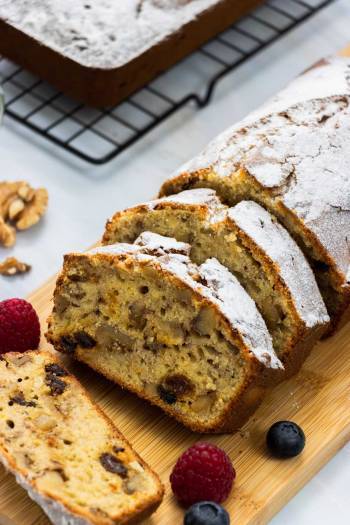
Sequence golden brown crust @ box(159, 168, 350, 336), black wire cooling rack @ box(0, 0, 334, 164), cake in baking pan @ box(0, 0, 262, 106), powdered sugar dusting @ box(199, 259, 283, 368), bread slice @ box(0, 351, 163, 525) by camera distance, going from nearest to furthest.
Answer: bread slice @ box(0, 351, 163, 525) < powdered sugar dusting @ box(199, 259, 283, 368) < golden brown crust @ box(159, 168, 350, 336) < cake in baking pan @ box(0, 0, 262, 106) < black wire cooling rack @ box(0, 0, 334, 164)

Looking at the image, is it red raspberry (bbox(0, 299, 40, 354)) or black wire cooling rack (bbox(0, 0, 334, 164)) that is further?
black wire cooling rack (bbox(0, 0, 334, 164))

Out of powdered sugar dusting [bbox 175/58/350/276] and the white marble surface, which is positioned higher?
powdered sugar dusting [bbox 175/58/350/276]

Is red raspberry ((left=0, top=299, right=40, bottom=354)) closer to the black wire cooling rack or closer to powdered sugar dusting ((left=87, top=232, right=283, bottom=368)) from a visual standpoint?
powdered sugar dusting ((left=87, top=232, right=283, bottom=368))

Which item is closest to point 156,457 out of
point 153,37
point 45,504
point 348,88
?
Result: point 45,504

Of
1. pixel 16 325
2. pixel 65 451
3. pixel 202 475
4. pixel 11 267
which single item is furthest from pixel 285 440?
pixel 11 267

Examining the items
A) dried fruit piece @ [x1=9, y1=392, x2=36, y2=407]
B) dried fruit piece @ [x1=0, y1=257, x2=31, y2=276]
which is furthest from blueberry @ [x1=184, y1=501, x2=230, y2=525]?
dried fruit piece @ [x1=0, y1=257, x2=31, y2=276]

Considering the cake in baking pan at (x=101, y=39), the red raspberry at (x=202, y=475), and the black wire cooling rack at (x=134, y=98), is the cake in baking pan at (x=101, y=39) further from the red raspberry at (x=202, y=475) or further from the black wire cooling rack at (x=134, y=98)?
the red raspberry at (x=202, y=475)

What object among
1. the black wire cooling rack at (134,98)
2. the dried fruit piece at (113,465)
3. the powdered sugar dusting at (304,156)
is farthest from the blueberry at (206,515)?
the black wire cooling rack at (134,98)
